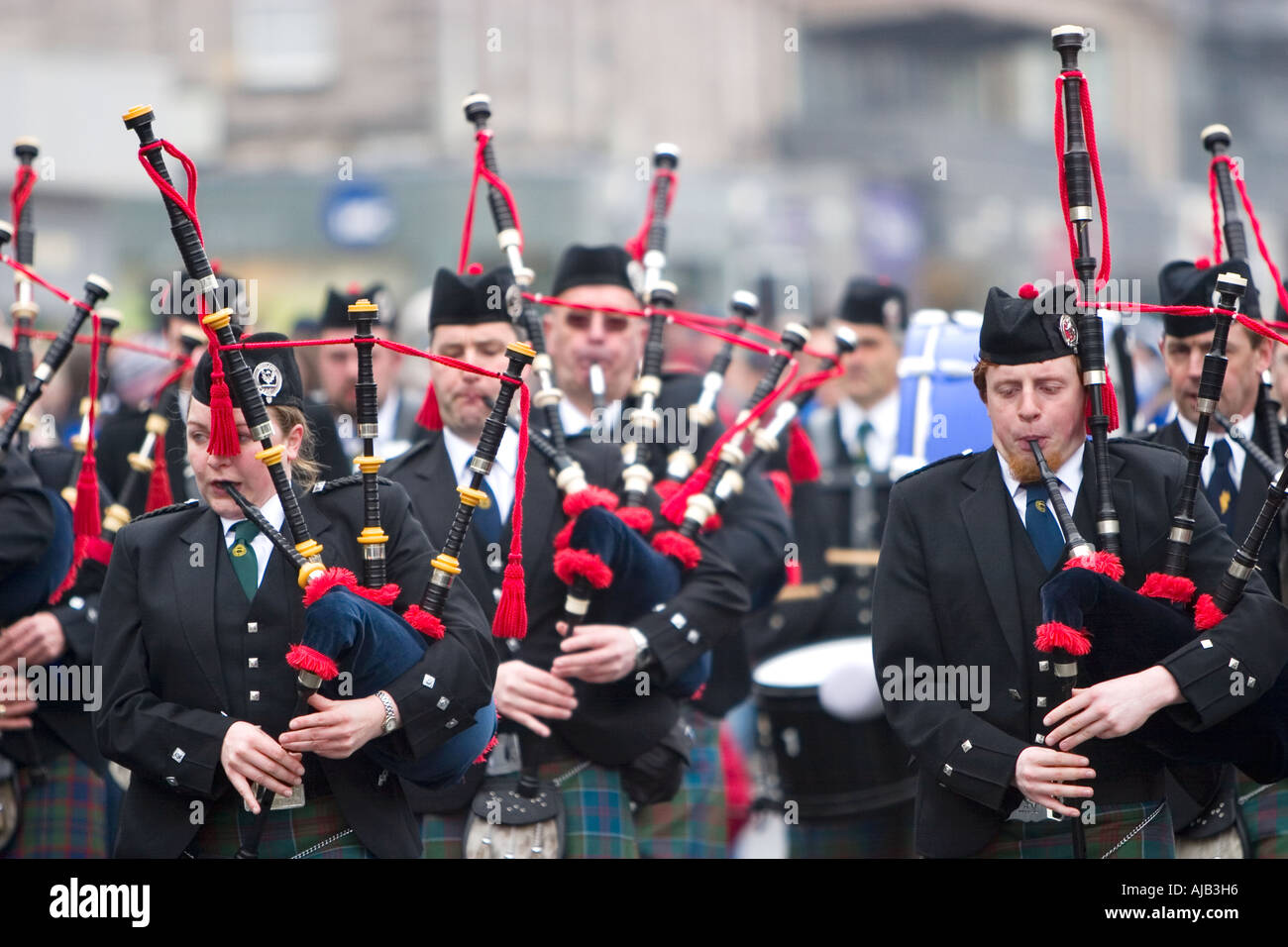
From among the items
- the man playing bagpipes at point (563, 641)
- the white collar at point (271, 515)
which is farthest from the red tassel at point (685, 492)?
the white collar at point (271, 515)

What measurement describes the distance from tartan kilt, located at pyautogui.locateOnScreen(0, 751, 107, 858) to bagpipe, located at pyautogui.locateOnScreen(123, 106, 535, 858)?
1.49m

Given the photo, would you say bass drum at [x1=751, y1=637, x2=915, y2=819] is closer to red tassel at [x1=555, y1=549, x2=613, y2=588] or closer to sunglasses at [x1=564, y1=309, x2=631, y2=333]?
sunglasses at [x1=564, y1=309, x2=631, y2=333]

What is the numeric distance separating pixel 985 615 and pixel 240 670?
4.69ft

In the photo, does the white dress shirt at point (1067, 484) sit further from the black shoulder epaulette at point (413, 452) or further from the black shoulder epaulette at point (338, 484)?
the black shoulder epaulette at point (413, 452)

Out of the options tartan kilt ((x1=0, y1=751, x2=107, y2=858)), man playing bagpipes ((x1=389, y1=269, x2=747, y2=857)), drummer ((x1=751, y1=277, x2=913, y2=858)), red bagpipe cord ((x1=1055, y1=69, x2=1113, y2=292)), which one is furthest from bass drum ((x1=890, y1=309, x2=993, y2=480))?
tartan kilt ((x1=0, y1=751, x2=107, y2=858))

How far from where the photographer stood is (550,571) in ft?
14.5

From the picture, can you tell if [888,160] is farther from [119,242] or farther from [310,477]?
[310,477]

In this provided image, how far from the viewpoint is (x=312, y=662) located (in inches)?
128

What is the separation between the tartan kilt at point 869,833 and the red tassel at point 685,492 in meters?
1.60

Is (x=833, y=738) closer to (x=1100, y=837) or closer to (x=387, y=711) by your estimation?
(x=1100, y=837)

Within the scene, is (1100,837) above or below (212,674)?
below

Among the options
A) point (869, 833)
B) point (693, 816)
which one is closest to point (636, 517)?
point (693, 816)

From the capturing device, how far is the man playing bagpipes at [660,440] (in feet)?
16.4

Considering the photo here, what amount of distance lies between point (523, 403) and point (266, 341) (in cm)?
53
